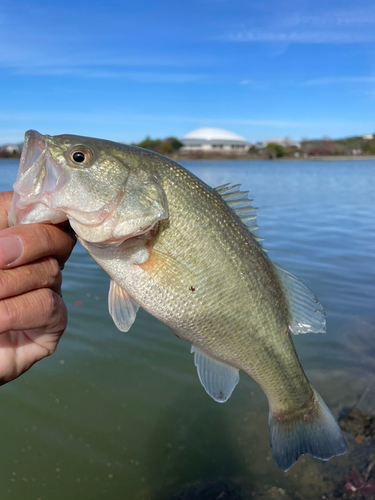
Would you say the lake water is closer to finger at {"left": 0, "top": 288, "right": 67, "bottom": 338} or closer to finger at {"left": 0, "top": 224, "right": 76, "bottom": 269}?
finger at {"left": 0, "top": 288, "right": 67, "bottom": 338}

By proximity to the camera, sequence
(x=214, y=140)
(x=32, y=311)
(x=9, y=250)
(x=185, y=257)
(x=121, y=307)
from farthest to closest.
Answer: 1. (x=214, y=140)
2. (x=121, y=307)
3. (x=185, y=257)
4. (x=32, y=311)
5. (x=9, y=250)

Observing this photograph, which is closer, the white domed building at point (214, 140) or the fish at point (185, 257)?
the fish at point (185, 257)

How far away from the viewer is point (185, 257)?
81.7 inches

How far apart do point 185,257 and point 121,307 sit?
0.54 meters

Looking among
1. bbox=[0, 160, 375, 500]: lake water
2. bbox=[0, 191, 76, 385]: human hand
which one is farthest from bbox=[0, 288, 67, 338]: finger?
bbox=[0, 160, 375, 500]: lake water

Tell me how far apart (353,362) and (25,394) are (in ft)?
14.5

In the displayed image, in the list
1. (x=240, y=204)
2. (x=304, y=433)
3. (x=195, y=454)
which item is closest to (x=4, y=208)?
(x=240, y=204)

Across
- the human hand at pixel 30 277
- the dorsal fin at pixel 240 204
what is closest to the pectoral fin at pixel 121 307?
the human hand at pixel 30 277

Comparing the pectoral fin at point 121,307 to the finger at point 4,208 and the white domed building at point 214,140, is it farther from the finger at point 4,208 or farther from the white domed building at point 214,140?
the white domed building at point 214,140

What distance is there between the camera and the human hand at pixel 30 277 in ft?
5.62

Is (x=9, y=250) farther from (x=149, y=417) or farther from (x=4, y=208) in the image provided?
(x=149, y=417)

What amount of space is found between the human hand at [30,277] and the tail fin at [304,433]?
1592mm

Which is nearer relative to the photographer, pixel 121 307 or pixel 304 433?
pixel 121 307

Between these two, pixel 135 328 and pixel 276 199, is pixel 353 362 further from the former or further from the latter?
pixel 276 199
